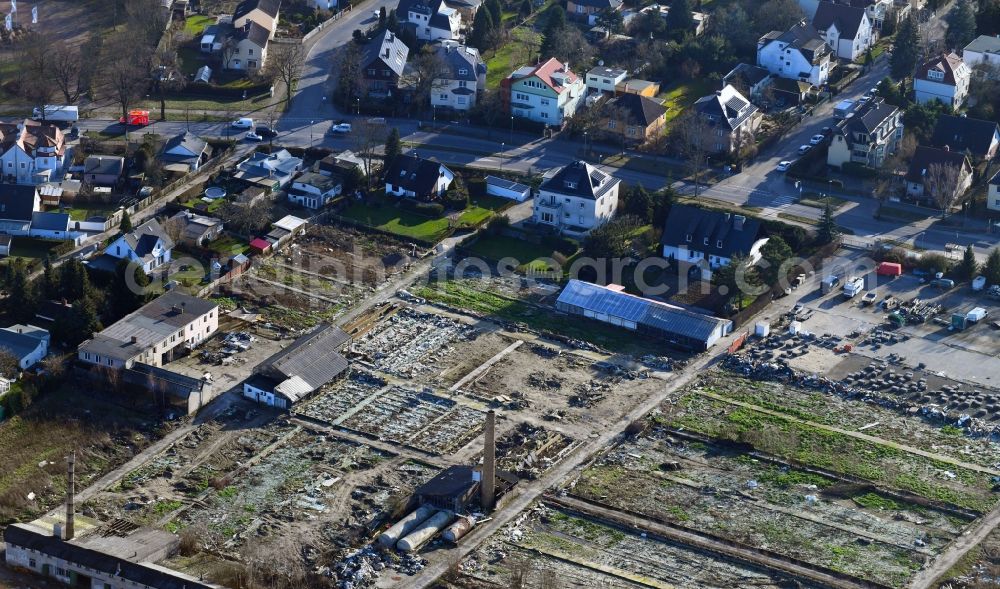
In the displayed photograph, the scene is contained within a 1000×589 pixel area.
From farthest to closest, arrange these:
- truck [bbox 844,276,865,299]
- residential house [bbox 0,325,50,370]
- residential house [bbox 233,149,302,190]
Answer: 1. residential house [bbox 233,149,302,190]
2. truck [bbox 844,276,865,299]
3. residential house [bbox 0,325,50,370]

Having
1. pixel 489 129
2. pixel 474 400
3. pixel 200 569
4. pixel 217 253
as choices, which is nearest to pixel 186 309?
pixel 217 253

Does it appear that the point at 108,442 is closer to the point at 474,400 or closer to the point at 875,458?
the point at 474,400

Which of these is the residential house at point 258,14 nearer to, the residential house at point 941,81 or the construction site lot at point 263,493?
the residential house at point 941,81

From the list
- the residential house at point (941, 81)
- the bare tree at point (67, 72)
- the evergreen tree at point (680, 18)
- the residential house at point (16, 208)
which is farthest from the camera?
the evergreen tree at point (680, 18)

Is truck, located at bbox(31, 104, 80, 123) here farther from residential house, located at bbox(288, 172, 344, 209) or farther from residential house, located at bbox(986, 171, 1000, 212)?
residential house, located at bbox(986, 171, 1000, 212)

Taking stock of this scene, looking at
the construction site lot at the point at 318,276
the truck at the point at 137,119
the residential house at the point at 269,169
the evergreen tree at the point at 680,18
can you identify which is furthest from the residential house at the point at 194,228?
the evergreen tree at the point at 680,18

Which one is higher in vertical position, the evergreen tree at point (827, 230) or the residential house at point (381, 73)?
the residential house at point (381, 73)

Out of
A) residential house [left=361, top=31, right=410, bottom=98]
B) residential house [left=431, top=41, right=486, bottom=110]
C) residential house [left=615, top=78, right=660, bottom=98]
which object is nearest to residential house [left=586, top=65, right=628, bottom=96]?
residential house [left=615, top=78, right=660, bottom=98]

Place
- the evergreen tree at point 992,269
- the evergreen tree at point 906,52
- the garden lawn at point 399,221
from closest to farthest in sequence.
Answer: the evergreen tree at point 992,269 < the garden lawn at point 399,221 < the evergreen tree at point 906,52
